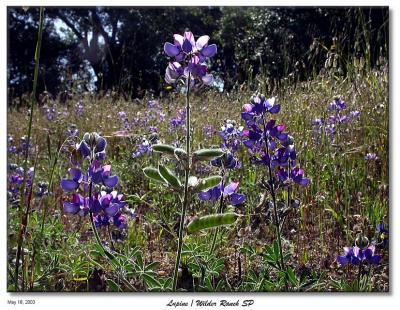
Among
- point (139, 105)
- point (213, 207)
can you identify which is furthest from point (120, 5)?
point (139, 105)

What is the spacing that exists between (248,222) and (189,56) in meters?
0.81

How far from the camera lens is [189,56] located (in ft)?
4.80

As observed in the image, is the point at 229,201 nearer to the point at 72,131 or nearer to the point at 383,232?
the point at 383,232

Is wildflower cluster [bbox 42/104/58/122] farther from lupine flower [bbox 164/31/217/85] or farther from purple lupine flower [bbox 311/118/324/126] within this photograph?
lupine flower [bbox 164/31/217/85]

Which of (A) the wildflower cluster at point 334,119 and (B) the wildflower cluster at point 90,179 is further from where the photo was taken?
(A) the wildflower cluster at point 334,119

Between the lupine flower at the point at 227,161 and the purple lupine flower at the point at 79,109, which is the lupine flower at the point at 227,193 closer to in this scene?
the lupine flower at the point at 227,161

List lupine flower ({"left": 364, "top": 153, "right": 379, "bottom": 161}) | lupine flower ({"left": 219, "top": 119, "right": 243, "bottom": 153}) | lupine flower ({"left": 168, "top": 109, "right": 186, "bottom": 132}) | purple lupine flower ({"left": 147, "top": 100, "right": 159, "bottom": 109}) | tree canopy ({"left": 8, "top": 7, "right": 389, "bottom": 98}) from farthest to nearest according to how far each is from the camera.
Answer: purple lupine flower ({"left": 147, "top": 100, "right": 159, "bottom": 109}) < lupine flower ({"left": 168, "top": 109, "right": 186, "bottom": 132}) < lupine flower ({"left": 219, "top": 119, "right": 243, "bottom": 153}) < tree canopy ({"left": 8, "top": 7, "right": 389, "bottom": 98}) < lupine flower ({"left": 364, "top": 153, "right": 379, "bottom": 161})

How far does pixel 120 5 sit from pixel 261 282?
1.05 meters

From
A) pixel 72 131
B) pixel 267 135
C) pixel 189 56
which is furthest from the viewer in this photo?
pixel 72 131

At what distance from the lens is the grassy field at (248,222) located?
5.49 ft

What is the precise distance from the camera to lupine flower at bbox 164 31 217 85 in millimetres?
1444

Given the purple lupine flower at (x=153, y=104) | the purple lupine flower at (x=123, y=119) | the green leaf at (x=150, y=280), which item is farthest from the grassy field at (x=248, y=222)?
the purple lupine flower at (x=153, y=104)

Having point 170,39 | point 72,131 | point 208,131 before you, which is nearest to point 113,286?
point 170,39

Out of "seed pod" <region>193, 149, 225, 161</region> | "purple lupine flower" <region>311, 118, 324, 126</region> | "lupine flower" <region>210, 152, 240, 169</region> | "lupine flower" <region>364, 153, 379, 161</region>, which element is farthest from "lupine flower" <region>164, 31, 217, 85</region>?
"purple lupine flower" <region>311, 118, 324, 126</region>
